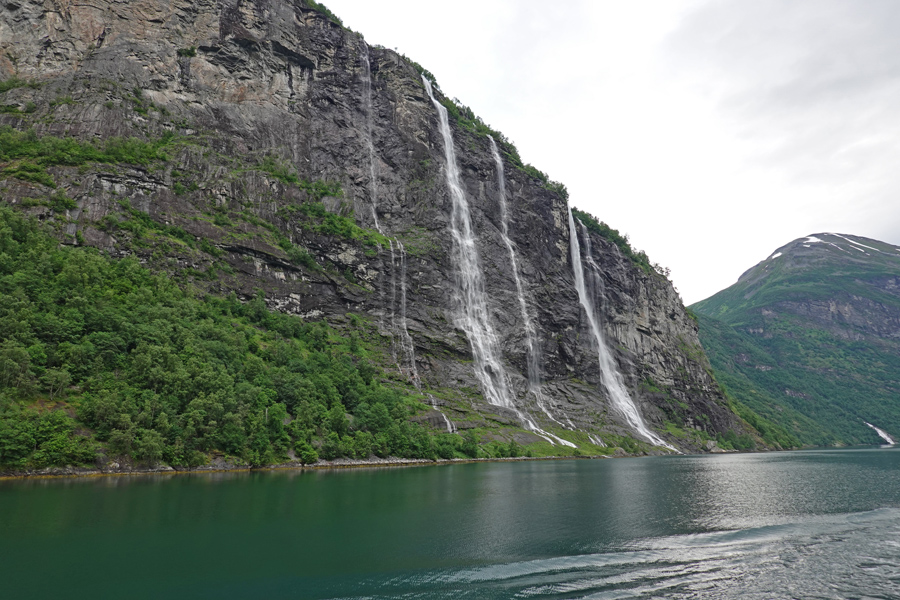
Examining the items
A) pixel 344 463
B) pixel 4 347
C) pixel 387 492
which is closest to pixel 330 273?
pixel 344 463

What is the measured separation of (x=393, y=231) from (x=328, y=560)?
86050 millimetres

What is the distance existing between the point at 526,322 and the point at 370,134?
50306 millimetres

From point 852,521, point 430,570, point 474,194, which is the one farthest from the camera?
point 474,194

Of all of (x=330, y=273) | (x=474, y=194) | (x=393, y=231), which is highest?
(x=474, y=194)

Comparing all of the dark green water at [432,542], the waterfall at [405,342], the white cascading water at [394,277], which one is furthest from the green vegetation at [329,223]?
the dark green water at [432,542]

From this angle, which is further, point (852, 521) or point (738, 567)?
point (852, 521)

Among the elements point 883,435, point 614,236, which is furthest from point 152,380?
point 883,435

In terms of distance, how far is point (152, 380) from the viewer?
46406 millimetres

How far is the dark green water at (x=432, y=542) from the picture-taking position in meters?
15.5

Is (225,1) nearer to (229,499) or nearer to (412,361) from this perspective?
(412,361)

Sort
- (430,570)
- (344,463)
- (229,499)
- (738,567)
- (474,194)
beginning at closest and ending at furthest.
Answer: (430,570) → (738,567) → (229,499) → (344,463) → (474,194)

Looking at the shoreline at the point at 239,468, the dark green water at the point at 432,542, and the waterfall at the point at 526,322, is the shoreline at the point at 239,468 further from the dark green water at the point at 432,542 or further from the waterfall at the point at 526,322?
the waterfall at the point at 526,322

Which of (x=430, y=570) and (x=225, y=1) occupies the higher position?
(x=225, y=1)

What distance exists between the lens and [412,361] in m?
82.7
